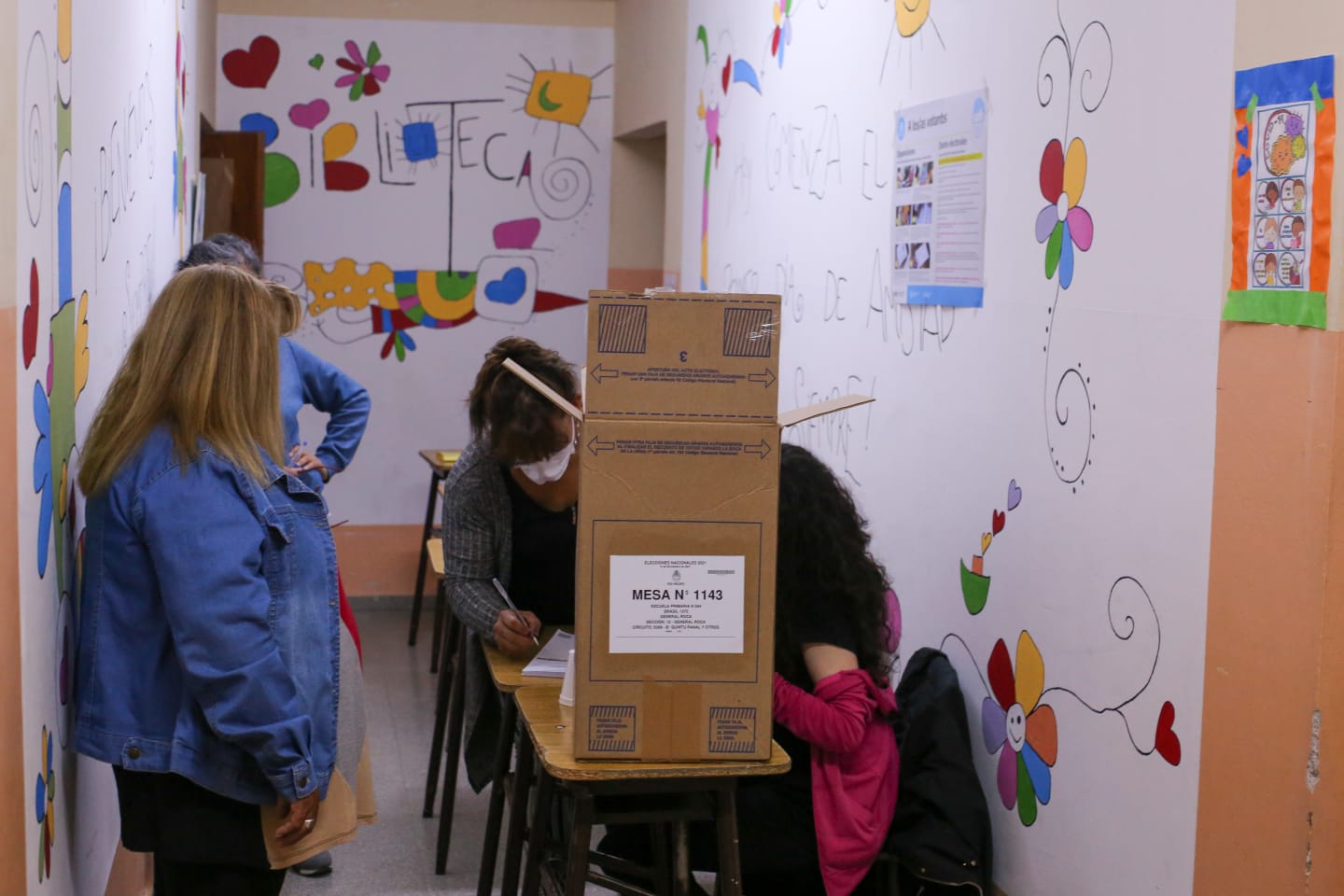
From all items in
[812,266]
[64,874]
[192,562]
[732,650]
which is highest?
[812,266]

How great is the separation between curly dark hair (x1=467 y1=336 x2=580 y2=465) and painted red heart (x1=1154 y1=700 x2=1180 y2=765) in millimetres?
1251

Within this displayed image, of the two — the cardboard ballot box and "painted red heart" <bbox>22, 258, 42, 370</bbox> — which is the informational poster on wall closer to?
the cardboard ballot box

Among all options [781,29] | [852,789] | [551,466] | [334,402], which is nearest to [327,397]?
[334,402]

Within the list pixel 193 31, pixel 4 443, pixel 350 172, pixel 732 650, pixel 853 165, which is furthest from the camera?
pixel 350 172

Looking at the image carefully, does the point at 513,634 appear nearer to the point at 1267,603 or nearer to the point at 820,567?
the point at 820,567

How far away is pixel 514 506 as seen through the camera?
9.29 feet

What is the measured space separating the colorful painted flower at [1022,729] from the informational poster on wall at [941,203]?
70 centimetres

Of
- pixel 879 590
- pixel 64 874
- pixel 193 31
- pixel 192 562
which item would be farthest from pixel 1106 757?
pixel 193 31

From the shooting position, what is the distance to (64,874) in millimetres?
1896

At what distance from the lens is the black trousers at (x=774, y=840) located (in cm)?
245

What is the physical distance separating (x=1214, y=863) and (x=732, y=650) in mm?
724

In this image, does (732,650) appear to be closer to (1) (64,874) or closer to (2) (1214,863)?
(2) (1214,863)

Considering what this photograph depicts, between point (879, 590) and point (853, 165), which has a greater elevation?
point (853, 165)

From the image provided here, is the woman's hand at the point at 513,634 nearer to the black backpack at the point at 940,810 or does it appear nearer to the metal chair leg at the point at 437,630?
the black backpack at the point at 940,810
